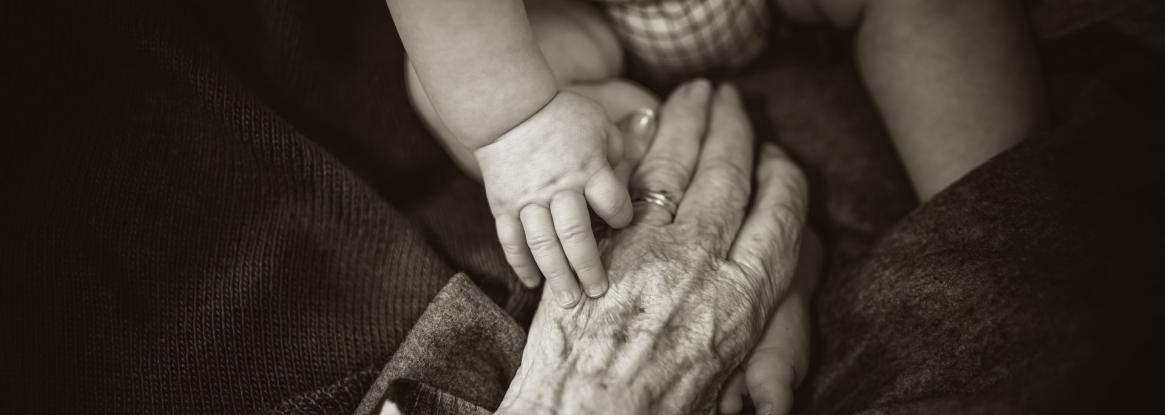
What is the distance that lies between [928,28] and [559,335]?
1.72ft

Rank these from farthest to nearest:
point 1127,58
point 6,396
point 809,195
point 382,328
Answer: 1. point 809,195
2. point 1127,58
3. point 382,328
4. point 6,396

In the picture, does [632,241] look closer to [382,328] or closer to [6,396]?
[382,328]

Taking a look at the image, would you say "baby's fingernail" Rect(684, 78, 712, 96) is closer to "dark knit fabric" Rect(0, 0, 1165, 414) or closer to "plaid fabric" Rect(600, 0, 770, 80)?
"plaid fabric" Rect(600, 0, 770, 80)

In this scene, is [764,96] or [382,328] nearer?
[382,328]

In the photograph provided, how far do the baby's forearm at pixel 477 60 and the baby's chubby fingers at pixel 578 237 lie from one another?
0.11 metres

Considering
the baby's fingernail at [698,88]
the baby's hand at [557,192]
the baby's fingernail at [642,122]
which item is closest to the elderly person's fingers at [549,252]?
the baby's hand at [557,192]

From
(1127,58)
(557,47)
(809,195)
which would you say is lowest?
(809,195)

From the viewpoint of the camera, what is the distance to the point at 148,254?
1.72 feet

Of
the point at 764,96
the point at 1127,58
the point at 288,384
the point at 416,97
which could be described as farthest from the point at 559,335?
the point at 1127,58

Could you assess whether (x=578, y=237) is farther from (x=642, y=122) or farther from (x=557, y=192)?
(x=642, y=122)

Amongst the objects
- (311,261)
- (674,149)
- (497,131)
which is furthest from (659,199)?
(311,261)

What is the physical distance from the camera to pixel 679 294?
1.92ft

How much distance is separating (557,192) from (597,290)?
10 centimetres

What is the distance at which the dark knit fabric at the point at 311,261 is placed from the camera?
1.55ft
